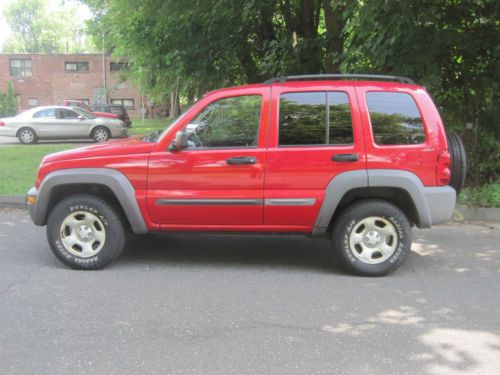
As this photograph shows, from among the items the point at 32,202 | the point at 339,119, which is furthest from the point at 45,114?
the point at 339,119

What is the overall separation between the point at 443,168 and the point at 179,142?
252cm

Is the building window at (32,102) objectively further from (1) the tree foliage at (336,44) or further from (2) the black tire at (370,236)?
(2) the black tire at (370,236)

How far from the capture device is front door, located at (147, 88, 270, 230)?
4.90m

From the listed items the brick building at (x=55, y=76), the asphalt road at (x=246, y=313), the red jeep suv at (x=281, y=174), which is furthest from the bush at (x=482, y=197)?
the brick building at (x=55, y=76)

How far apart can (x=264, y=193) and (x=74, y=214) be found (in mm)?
1905

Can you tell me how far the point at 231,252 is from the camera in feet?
19.2

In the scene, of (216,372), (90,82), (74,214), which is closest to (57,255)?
(74,214)

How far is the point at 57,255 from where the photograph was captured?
5129 millimetres

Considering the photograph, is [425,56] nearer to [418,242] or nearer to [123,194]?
[418,242]

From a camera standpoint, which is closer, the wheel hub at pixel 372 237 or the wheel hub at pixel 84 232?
the wheel hub at pixel 372 237

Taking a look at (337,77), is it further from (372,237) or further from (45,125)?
(45,125)

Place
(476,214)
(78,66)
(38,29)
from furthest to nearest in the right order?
(38,29) → (78,66) → (476,214)

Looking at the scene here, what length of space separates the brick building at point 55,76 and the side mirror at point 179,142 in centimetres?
4163

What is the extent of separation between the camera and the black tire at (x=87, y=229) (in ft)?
16.6
